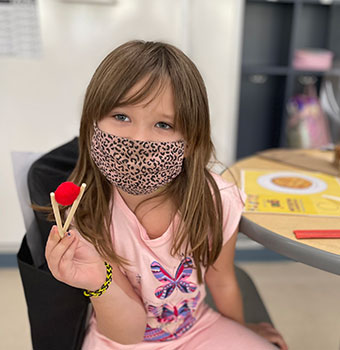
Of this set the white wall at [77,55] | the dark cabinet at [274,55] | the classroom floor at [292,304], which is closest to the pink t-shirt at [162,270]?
the classroom floor at [292,304]

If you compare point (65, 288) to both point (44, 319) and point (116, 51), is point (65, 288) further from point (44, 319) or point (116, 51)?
point (116, 51)

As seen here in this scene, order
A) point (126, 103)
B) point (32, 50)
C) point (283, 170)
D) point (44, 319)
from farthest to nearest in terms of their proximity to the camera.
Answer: point (32, 50) → point (283, 170) → point (44, 319) → point (126, 103)

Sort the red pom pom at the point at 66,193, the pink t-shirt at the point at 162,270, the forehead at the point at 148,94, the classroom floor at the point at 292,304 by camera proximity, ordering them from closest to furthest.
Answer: the red pom pom at the point at 66,193 < the forehead at the point at 148,94 < the pink t-shirt at the point at 162,270 < the classroom floor at the point at 292,304

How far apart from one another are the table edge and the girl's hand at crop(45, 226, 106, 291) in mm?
319

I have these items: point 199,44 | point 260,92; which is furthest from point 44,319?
point 260,92

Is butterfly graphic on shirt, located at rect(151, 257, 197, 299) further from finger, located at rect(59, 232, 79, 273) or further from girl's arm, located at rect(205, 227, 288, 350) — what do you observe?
finger, located at rect(59, 232, 79, 273)

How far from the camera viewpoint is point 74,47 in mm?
1709

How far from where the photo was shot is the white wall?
1.69m

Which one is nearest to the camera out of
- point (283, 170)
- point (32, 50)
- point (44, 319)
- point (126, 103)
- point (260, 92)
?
point (126, 103)

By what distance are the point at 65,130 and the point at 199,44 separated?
0.73 meters

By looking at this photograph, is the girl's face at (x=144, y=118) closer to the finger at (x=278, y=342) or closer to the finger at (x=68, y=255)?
the finger at (x=68, y=255)

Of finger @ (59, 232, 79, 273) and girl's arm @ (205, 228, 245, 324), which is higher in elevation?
finger @ (59, 232, 79, 273)

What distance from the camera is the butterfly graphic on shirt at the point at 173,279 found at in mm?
802

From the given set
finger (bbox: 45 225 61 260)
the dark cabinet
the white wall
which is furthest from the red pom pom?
the dark cabinet
